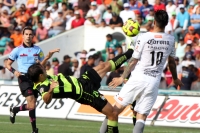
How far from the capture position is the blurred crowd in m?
21.1

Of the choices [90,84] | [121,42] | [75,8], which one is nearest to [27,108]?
[90,84]

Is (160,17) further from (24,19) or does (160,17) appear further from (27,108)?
(24,19)

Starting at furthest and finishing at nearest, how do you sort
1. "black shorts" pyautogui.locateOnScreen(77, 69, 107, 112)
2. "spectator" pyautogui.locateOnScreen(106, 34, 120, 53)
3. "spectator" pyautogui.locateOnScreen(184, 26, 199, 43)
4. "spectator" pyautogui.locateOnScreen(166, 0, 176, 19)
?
"spectator" pyautogui.locateOnScreen(166, 0, 176, 19), "spectator" pyautogui.locateOnScreen(106, 34, 120, 53), "spectator" pyautogui.locateOnScreen(184, 26, 199, 43), "black shorts" pyautogui.locateOnScreen(77, 69, 107, 112)

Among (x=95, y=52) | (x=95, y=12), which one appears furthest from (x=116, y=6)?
(x=95, y=52)

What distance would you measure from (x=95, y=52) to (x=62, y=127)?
27.0 feet

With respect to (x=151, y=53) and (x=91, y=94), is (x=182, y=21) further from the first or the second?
(x=91, y=94)

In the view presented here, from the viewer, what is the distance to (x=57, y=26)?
2675cm

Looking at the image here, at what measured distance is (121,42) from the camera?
24250 millimetres

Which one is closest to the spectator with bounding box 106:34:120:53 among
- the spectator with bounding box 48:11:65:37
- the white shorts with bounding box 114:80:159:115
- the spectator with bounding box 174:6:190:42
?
the spectator with bounding box 174:6:190:42

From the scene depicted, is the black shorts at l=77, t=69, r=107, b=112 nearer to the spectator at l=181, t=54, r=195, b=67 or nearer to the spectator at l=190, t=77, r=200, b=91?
the spectator at l=190, t=77, r=200, b=91

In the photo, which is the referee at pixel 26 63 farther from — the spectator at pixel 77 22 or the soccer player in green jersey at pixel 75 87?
the spectator at pixel 77 22

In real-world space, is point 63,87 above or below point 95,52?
above

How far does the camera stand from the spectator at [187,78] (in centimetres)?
1920

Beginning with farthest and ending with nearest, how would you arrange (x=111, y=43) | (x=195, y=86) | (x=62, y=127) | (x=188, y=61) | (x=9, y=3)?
(x=9, y=3) → (x=111, y=43) → (x=188, y=61) → (x=195, y=86) → (x=62, y=127)
